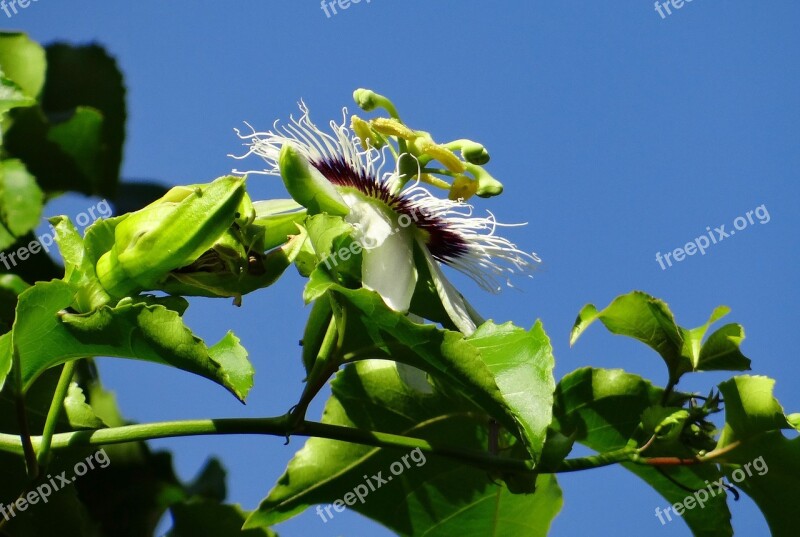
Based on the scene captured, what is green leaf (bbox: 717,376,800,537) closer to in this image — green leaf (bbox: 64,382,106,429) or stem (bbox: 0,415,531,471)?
stem (bbox: 0,415,531,471)

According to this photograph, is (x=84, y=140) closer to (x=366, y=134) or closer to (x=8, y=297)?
(x=8, y=297)

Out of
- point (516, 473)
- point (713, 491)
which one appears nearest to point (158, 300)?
point (516, 473)

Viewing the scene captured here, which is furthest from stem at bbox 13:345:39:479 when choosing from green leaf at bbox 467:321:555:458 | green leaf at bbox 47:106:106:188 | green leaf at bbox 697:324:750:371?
green leaf at bbox 47:106:106:188

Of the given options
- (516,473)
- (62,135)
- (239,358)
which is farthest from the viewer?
(62,135)

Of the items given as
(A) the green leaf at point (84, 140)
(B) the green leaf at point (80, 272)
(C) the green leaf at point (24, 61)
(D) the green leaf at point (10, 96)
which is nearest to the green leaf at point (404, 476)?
(B) the green leaf at point (80, 272)

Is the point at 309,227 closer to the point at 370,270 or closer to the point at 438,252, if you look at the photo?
the point at 370,270

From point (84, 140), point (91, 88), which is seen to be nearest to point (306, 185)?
point (84, 140)

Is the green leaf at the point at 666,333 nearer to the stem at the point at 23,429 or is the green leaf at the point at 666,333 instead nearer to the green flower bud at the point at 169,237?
the green flower bud at the point at 169,237
